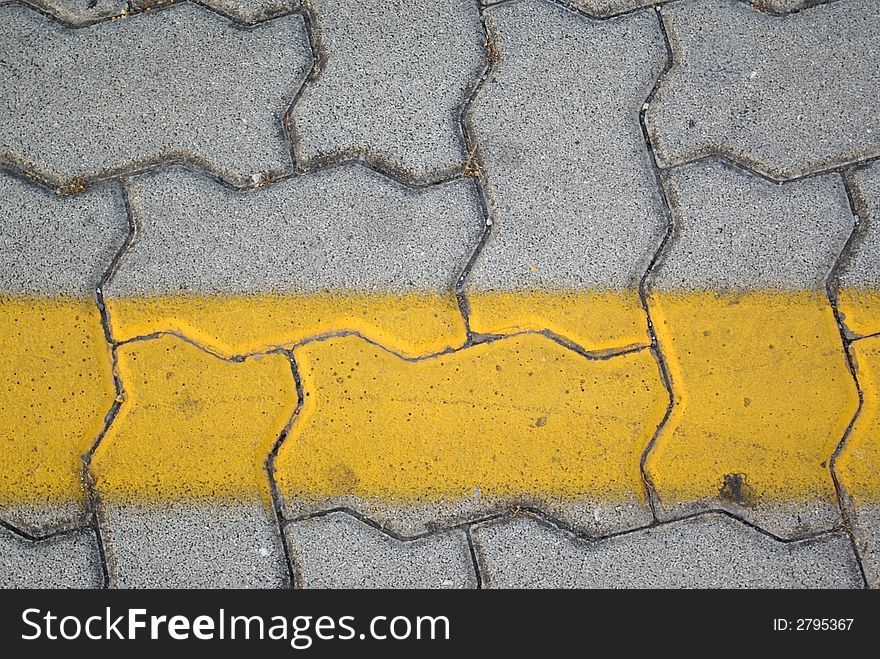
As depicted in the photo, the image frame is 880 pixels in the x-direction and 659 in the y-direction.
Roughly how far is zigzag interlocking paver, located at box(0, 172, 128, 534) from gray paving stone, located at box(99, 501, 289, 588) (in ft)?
0.51

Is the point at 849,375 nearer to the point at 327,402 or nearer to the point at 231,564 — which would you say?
the point at 327,402

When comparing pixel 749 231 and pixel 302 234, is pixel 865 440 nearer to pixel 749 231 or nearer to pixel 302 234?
pixel 749 231

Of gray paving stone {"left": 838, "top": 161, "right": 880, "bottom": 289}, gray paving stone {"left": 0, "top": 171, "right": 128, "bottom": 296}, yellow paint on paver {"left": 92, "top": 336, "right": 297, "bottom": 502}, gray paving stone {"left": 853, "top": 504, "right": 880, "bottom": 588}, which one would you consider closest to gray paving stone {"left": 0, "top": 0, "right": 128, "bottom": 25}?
gray paving stone {"left": 0, "top": 171, "right": 128, "bottom": 296}

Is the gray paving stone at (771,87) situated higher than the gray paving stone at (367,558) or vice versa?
the gray paving stone at (771,87)

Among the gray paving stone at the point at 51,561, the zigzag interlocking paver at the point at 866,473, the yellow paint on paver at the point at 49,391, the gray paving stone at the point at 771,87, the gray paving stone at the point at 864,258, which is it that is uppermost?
the gray paving stone at the point at 771,87

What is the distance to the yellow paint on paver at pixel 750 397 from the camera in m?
2.23

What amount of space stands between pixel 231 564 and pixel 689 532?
1.13 meters

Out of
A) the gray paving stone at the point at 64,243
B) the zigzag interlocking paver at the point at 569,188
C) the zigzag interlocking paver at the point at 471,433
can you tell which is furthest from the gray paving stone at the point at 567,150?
the gray paving stone at the point at 64,243

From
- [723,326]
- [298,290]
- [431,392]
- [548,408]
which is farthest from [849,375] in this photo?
[298,290]

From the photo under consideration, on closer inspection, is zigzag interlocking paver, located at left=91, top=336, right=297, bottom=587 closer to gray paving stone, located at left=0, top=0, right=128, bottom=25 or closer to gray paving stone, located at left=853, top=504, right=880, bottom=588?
gray paving stone, located at left=0, top=0, right=128, bottom=25

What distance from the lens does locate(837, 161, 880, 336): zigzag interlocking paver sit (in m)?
2.27

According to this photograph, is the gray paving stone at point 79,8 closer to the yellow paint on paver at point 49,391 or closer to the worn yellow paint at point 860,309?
the yellow paint on paver at point 49,391

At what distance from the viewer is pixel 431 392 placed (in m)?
2.25

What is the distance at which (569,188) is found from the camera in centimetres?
228
